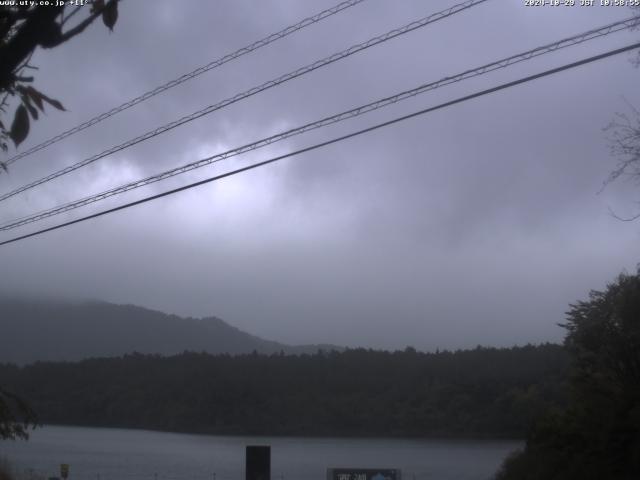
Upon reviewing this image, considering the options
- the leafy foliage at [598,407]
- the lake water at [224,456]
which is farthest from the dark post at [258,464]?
the lake water at [224,456]

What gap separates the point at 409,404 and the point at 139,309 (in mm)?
94561

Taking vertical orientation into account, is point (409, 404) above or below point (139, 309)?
below

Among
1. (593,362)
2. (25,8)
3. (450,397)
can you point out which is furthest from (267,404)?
(25,8)

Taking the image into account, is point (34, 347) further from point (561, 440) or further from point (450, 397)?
point (561, 440)

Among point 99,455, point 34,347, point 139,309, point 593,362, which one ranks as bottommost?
point 99,455

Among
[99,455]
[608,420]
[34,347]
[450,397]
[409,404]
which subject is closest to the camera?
[608,420]

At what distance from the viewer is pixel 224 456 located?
4750 centimetres

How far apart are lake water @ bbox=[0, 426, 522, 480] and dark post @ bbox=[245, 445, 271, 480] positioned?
50.5 feet

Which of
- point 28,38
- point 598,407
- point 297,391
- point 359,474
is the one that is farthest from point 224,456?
point 28,38

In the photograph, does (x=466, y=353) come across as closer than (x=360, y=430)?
No

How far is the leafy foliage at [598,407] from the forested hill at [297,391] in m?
25.0

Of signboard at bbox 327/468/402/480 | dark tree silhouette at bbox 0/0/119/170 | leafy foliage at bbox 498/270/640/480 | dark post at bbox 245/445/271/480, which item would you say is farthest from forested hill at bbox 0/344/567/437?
dark tree silhouette at bbox 0/0/119/170

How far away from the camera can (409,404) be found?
6612cm

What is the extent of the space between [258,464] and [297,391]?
57.5 metres
